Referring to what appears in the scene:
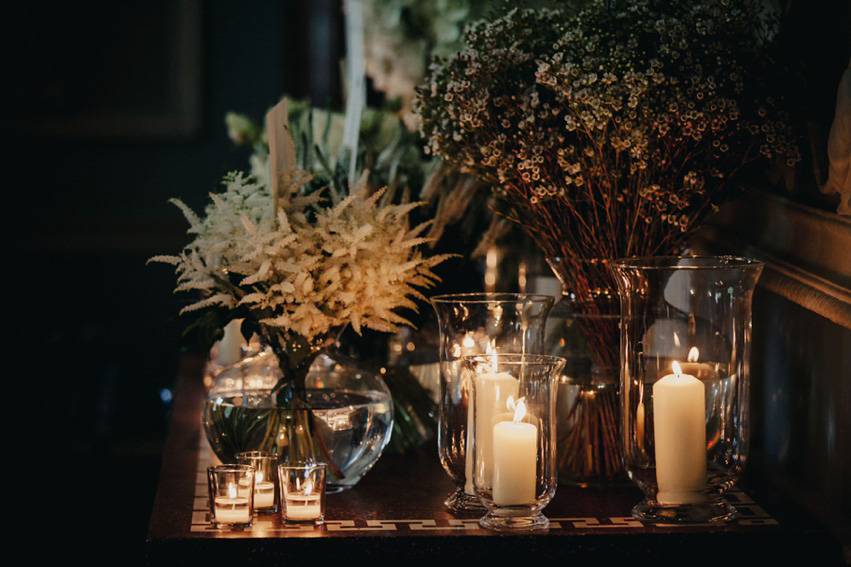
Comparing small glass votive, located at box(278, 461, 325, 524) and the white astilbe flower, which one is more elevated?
the white astilbe flower

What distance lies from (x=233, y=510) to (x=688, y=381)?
468mm

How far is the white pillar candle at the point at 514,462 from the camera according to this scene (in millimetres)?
1063

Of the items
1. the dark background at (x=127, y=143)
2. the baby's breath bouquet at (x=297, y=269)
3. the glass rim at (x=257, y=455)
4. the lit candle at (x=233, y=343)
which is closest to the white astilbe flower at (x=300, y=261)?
the baby's breath bouquet at (x=297, y=269)

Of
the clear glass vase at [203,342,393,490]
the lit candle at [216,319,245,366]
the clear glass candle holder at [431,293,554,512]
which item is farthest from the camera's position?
the lit candle at [216,319,245,366]

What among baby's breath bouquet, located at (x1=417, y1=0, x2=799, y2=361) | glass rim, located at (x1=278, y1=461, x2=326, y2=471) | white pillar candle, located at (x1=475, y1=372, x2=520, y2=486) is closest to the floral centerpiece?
baby's breath bouquet, located at (x1=417, y1=0, x2=799, y2=361)

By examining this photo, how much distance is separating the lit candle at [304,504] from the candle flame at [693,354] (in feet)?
1.32

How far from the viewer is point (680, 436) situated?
3.56 ft

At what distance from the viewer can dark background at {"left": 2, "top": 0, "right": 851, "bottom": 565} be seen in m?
3.92

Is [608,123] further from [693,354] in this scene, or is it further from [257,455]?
[257,455]

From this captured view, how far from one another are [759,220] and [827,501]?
1.31 ft

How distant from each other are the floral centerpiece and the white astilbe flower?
0.15 m

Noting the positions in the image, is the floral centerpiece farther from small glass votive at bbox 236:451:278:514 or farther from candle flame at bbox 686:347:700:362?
small glass votive at bbox 236:451:278:514

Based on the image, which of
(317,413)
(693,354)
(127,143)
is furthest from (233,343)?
(127,143)

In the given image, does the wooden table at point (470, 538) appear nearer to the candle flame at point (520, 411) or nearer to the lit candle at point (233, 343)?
the candle flame at point (520, 411)
